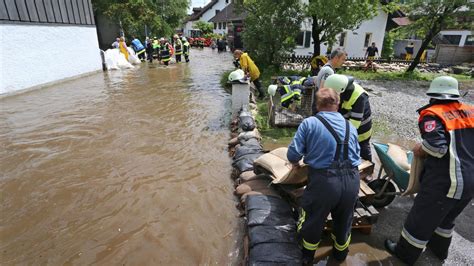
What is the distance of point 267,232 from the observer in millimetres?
2447

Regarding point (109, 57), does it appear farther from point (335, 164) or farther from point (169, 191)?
point (335, 164)

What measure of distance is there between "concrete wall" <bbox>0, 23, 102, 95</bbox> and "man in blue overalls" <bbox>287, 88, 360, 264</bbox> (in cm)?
1018

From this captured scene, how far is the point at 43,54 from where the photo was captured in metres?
10.4

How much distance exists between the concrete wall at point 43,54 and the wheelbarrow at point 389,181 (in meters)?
10.5

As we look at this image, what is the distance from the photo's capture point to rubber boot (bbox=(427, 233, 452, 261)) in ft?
8.36

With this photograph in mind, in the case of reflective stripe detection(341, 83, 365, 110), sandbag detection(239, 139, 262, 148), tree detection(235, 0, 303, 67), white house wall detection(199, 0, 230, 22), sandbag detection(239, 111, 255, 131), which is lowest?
sandbag detection(239, 139, 262, 148)

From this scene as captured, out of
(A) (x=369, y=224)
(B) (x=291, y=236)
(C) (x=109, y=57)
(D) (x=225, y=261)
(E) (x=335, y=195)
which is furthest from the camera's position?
(C) (x=109, y=57)

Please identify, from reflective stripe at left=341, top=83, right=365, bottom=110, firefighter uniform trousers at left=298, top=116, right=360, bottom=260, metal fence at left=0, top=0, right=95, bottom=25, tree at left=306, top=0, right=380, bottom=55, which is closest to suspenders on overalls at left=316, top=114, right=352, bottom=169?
firefighter uniform trousers at left=298, top=116, right=360, bottom=260

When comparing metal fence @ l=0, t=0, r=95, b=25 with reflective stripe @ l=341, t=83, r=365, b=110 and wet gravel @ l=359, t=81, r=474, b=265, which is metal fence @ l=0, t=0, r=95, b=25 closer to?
reflective stripe @ l=341, t=83, r=365, b=110

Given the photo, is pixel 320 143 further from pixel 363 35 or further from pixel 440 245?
pixel 363 35

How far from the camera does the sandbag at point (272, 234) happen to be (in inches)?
93.2

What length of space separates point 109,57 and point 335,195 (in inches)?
582

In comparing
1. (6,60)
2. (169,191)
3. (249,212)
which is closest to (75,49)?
(6,60)

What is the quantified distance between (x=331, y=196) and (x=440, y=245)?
1.37 m
